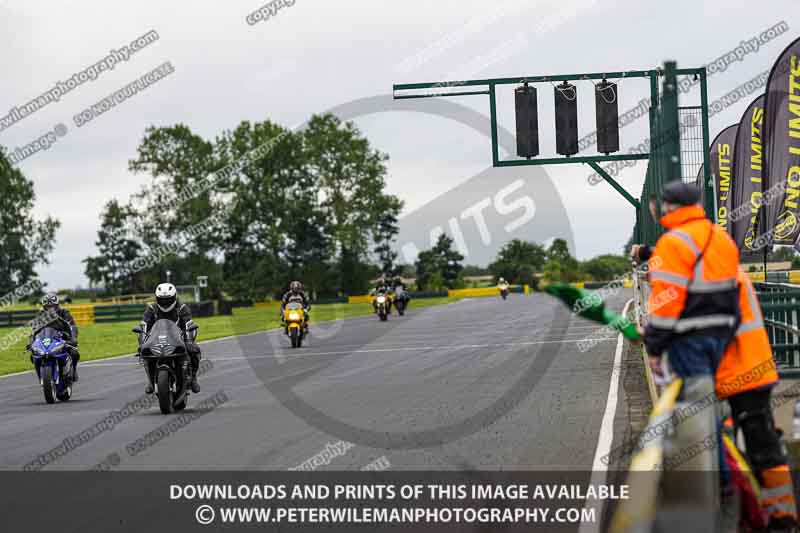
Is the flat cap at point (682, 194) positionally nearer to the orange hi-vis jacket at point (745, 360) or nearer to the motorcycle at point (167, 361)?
the orange hi-vis jacket at point (745, 360)

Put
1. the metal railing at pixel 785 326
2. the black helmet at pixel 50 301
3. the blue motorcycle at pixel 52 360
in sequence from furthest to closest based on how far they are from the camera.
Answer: the black helmet at pixel 50 301, the blue motorcycle at pixel 52 360, the metal railing at pixel 785 326

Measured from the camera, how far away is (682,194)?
555cm

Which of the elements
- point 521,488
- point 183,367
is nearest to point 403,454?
point 521,488

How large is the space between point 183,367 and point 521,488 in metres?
7.00

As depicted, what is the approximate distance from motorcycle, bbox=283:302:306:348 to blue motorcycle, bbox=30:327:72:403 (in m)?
10.4

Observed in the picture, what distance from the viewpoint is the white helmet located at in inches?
535

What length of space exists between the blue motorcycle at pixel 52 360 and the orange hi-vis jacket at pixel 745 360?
11.8m

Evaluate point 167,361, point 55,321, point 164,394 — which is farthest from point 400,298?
point 164,394

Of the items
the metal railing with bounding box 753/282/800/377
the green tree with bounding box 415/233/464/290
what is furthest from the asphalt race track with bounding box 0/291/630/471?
the green tree with bounding box 415/233/464/290

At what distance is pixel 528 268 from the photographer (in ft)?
227

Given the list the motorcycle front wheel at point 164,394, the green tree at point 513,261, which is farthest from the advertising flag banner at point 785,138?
the green tree at point 513,261

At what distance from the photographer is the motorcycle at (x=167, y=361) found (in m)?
12.9

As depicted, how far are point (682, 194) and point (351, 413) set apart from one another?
7170 millimetres

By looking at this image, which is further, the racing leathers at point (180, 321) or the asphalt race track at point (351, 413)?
the racing leathers at point (180, 321)
